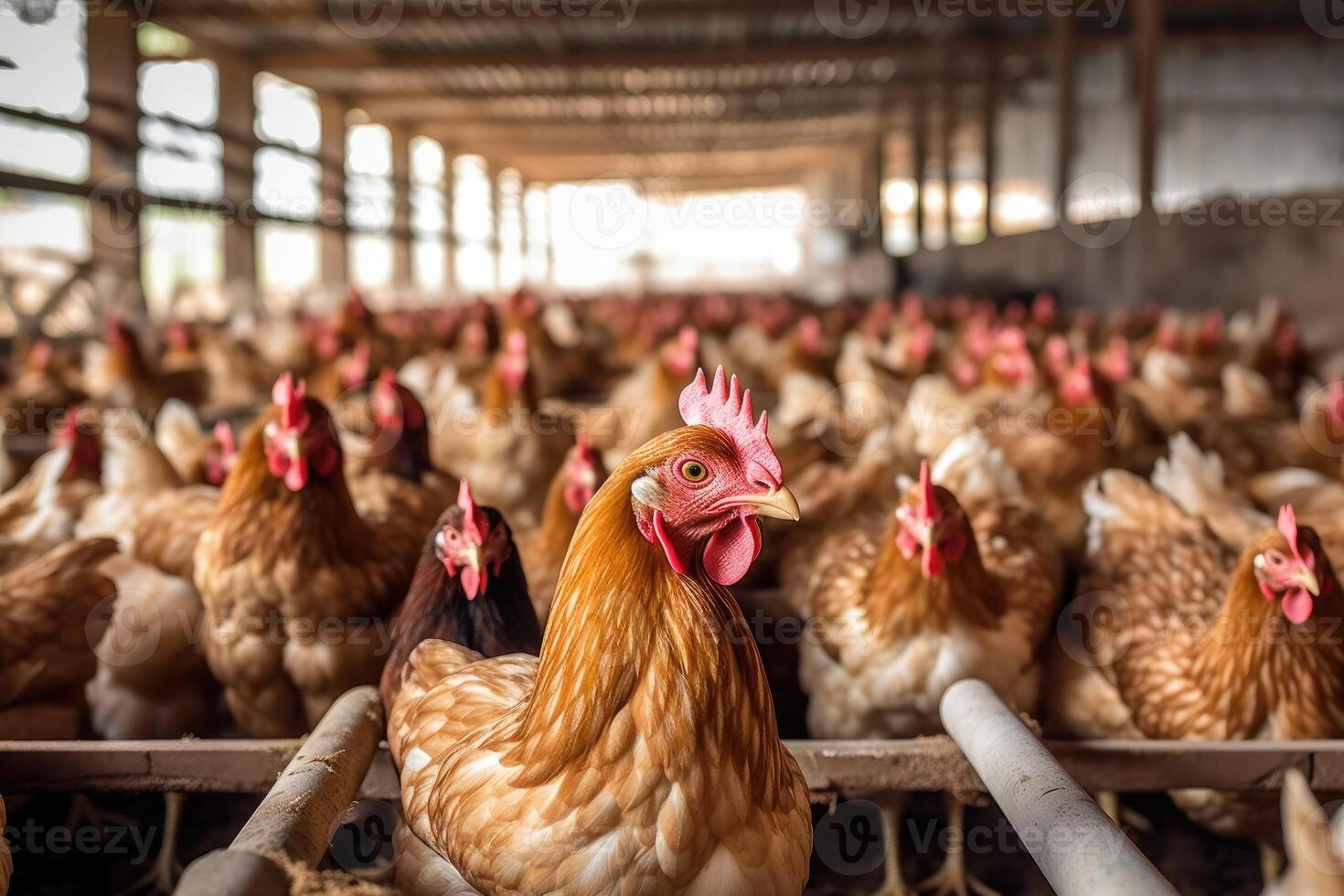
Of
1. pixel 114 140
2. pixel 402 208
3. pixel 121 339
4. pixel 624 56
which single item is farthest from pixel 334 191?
pixel 121 339

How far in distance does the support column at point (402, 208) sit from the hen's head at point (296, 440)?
15436 millimetres

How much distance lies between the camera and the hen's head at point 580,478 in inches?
101

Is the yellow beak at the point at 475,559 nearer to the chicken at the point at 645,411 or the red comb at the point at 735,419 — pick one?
the red comb at the point at 735,419

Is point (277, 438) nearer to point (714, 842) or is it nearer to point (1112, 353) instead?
point (714, 842)

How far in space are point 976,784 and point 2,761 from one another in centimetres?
154

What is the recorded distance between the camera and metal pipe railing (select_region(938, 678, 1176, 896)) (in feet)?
3.81

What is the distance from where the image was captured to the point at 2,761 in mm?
1704

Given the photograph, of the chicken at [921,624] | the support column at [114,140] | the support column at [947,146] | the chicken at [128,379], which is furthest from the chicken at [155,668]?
the support column at [947,146]

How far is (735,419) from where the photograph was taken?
1226 mm

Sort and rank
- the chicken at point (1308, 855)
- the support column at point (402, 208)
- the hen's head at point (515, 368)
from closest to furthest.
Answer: the chicken at point (1308, 855)
the hen's head at point (515, 368)
the support column at point (402, 208)

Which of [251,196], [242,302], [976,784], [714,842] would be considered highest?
[251,196]

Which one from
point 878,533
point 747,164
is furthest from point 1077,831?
point 747,164

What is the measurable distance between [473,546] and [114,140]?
833 cm

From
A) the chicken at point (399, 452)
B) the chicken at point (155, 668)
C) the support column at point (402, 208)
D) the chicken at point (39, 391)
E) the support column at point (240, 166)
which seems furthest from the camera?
the support column at point (402, 208)
